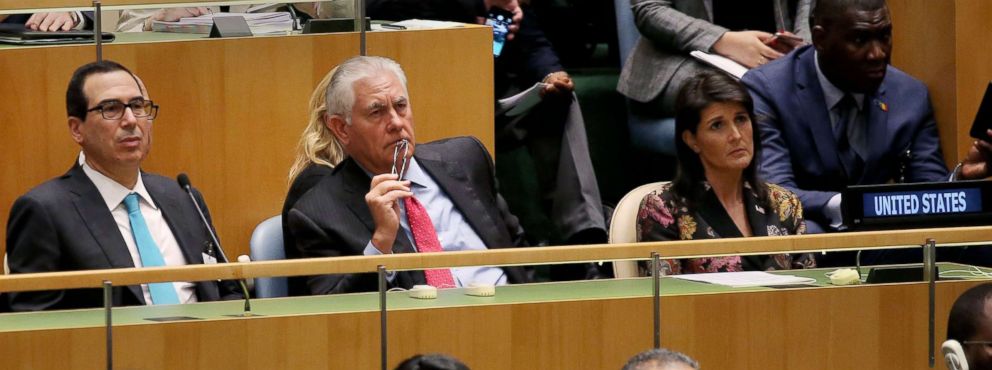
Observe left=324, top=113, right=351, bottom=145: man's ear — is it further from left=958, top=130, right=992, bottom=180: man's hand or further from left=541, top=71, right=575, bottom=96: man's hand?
left=958, top=130, right=992, bottom=180: man's hand

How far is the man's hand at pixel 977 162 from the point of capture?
4.18 metres

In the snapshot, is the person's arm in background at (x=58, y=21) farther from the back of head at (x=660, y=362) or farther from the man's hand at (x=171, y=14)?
the back of head at (x=660, y=362)

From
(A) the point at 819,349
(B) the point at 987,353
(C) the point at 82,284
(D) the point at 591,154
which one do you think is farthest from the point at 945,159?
(C) the point at 82,284

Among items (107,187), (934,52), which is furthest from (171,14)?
(934,52)

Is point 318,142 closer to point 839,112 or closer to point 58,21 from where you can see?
point 58,21

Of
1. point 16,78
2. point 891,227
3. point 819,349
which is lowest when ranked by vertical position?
point 819,349

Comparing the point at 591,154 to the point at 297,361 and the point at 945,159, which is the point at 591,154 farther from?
the point at 297,361

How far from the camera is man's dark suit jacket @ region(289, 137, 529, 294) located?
11.9 feet

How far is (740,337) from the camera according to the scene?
3.33 metres

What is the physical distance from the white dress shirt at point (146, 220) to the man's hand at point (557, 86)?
1.37m

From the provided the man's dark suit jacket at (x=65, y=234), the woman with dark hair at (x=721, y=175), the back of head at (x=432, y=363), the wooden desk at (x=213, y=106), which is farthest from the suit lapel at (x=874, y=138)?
the back of head at (x=432, y=363)

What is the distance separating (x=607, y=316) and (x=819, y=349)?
0.43 metres

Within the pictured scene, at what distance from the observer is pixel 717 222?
397cm

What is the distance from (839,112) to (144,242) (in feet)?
6.06
